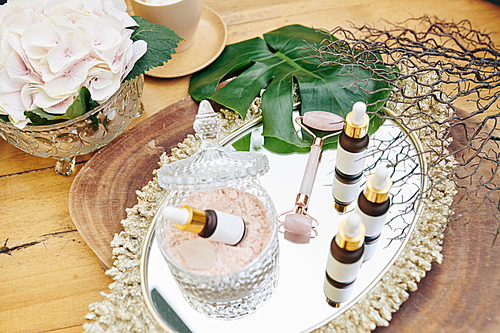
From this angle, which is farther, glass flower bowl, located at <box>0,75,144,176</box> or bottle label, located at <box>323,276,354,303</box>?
glass flower bowl, located at <box>0,75,144,176</box>

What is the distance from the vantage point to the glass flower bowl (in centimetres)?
63

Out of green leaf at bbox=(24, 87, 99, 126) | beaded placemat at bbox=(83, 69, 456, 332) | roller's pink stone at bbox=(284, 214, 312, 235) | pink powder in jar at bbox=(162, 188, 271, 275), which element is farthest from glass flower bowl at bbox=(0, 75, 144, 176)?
roller's pink stone at bbox=(284, 214, 312, 235)

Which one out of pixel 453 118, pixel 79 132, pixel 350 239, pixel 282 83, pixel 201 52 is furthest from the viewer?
pixel 201 52

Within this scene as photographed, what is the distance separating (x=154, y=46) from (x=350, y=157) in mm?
394

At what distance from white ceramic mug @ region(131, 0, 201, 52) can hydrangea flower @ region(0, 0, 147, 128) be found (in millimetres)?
148

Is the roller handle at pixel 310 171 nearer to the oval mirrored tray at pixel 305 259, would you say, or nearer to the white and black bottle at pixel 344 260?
the oval mirrored tray at pixel 305 259

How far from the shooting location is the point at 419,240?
0.54 m

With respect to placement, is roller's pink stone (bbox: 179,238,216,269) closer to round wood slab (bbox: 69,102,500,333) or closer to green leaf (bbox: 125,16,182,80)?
round wood slab (bbox: 69,102,500,333)

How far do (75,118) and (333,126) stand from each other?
0.44 m

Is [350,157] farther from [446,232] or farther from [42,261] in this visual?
[42,261]

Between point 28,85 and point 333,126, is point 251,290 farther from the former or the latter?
point 28,85

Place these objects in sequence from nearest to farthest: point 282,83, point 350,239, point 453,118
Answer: point 350,239 < point 453,118 < point 282,83

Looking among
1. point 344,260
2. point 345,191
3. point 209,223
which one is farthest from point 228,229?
point 345,191

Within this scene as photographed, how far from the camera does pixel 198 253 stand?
1.55 ft
